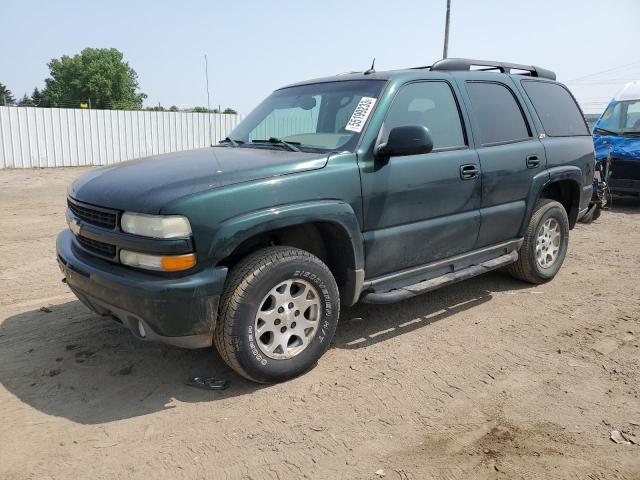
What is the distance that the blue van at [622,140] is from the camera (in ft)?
31.6

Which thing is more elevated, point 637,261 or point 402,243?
point 402,243

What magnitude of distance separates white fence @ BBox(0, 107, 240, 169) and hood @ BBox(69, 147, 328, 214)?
14739mm

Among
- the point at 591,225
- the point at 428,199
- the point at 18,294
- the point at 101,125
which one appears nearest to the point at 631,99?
the point at 591,225

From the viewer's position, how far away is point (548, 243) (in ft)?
17.2

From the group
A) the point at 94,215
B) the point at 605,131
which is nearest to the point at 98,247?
the point at 94,215

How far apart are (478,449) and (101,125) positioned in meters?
18.3

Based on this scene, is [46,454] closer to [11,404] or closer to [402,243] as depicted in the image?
[11,404]

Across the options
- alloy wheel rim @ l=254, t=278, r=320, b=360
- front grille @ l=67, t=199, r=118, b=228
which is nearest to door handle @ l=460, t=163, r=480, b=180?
alloy wheel rim @ l=254, t=278, r=320, b=360

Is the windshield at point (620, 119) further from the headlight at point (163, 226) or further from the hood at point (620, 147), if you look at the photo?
the headlight at point (163, 226)

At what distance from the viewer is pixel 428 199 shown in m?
3.81

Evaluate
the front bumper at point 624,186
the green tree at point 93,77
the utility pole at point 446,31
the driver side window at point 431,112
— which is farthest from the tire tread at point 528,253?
the green tree at point 93,77

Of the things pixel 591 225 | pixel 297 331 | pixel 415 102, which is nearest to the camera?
pixel 297 331

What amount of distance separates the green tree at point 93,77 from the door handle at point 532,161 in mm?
82265

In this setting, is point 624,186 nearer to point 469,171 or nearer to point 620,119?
point 620,119
